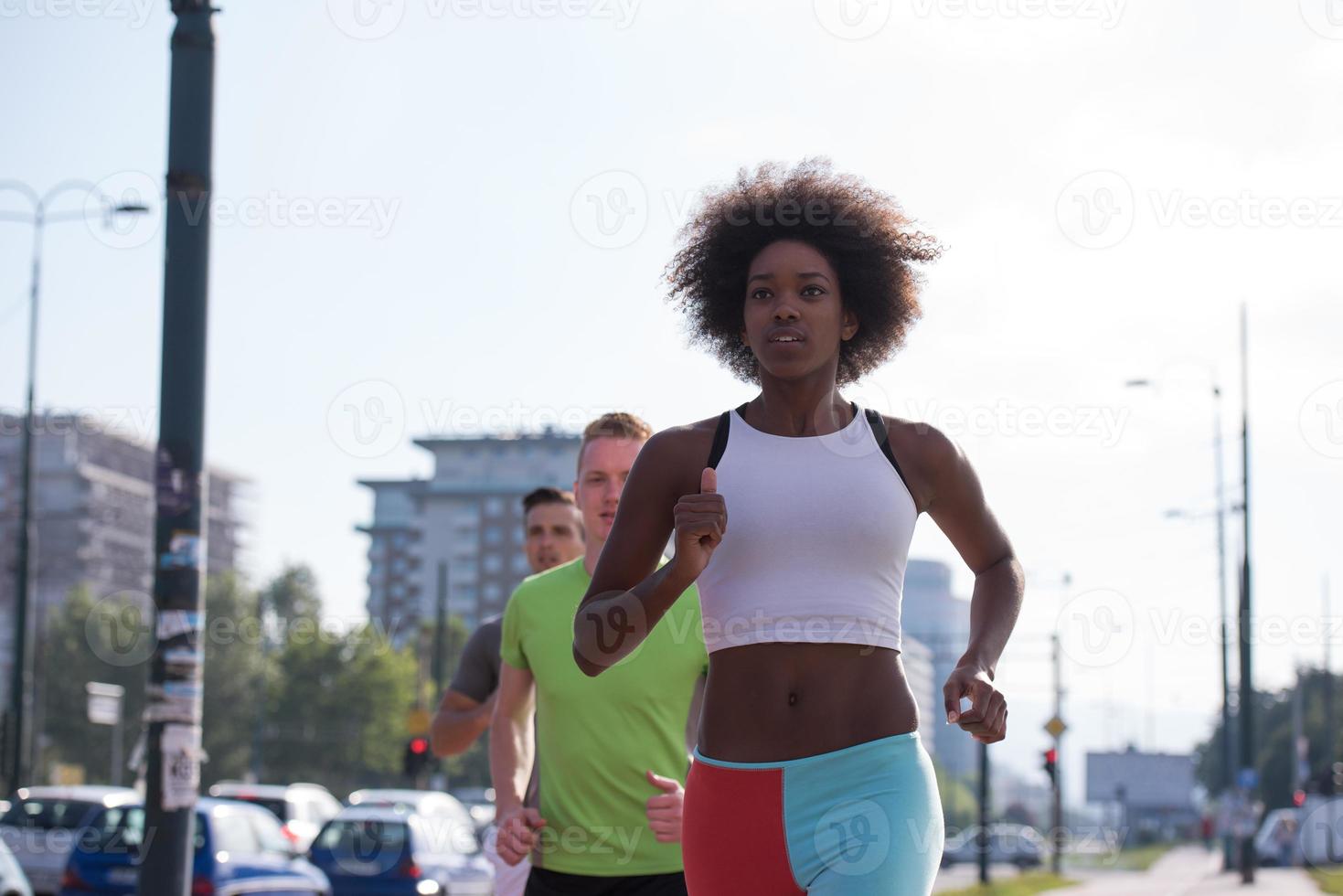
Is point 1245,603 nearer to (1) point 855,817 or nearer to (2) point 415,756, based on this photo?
(2) point 415,756

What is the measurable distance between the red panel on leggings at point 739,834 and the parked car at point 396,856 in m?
17.0

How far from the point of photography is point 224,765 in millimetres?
89625

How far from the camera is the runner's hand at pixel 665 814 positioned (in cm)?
484

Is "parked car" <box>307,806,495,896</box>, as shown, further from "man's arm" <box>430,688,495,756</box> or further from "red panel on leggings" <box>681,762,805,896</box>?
"red panel on leggings" <box>681,762,805,896</box>

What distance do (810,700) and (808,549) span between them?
286 millimetres

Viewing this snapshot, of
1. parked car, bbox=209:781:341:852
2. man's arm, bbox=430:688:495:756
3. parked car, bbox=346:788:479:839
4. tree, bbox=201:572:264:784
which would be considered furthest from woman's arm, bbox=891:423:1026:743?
tree, bbox=201:572:264:784

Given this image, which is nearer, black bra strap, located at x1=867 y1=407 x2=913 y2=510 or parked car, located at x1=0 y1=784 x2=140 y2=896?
black bra strap, located at x1=867 y1=407 x2=913 y2=510

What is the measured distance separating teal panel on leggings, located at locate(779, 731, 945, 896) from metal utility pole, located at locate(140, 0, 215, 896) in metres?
4.65

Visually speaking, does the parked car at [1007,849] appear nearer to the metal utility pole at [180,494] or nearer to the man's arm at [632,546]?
the metal utility pole at [180,494]

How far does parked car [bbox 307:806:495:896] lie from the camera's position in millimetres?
20266

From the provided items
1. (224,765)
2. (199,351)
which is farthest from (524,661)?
(224,765)

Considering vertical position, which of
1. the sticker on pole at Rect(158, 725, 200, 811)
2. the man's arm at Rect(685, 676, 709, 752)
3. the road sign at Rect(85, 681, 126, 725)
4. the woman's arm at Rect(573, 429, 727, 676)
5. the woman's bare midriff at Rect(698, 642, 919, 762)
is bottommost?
the road sign at Rect(85, 681, 126, 725)

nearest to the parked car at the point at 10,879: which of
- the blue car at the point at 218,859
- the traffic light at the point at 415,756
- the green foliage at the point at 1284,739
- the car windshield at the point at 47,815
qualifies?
the blue car at the point at 218,859

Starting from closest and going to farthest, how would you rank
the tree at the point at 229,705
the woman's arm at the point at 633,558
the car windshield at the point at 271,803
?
the woman's arm at the point at 633,558 → the car windshield at the point at 271,803 → the tree at the point at 229,705
